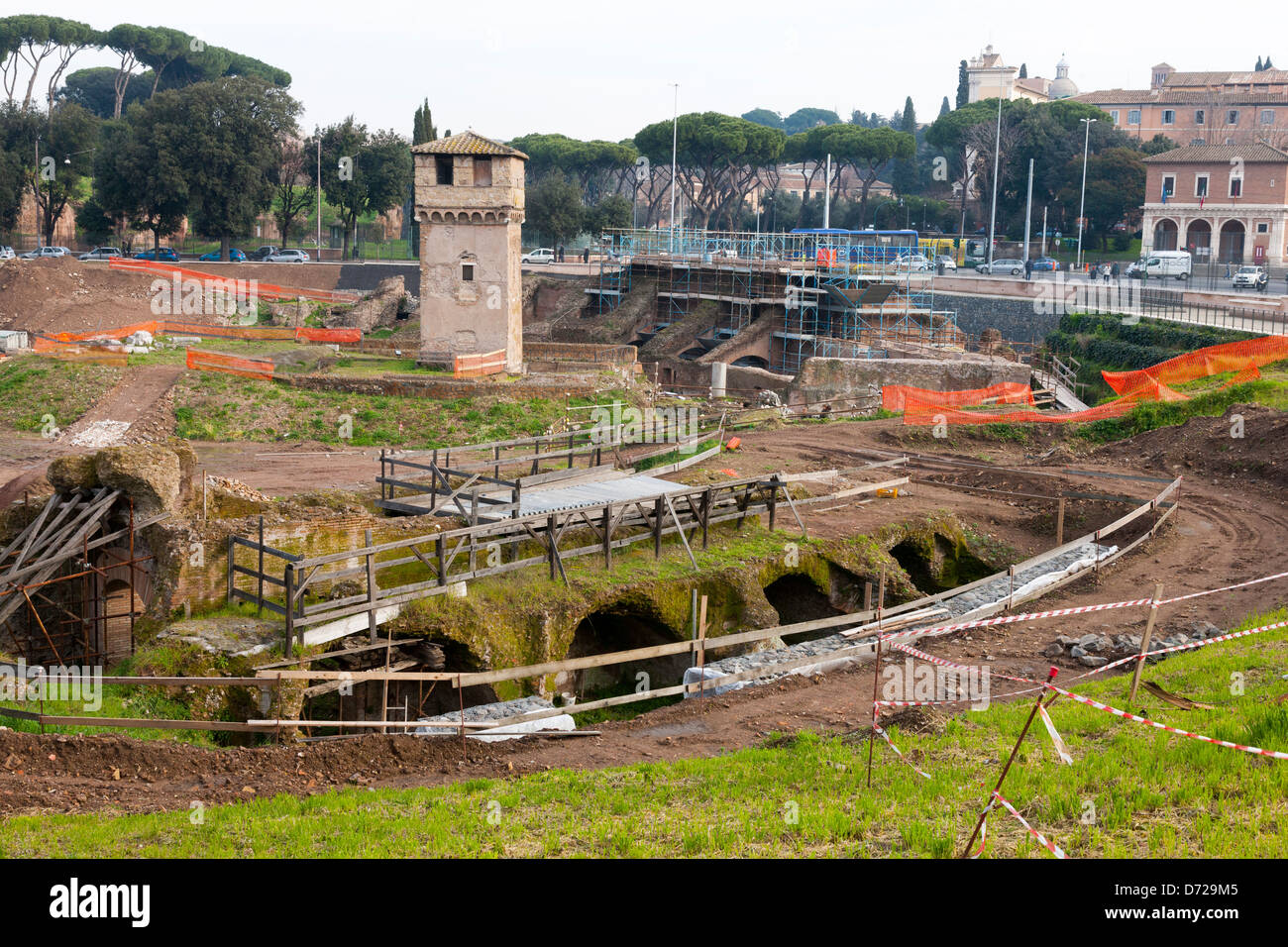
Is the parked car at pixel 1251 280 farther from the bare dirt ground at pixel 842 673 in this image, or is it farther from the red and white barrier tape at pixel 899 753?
the red and white barrier tape at pixel 899 753

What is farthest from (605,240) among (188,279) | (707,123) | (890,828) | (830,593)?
(890,828)

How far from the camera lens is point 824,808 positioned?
31.9 feet

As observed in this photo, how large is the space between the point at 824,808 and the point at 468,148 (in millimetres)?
30763

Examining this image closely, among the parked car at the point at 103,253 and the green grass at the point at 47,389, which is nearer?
the green grass at the point at 47,389

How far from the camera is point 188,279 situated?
52.0 metres

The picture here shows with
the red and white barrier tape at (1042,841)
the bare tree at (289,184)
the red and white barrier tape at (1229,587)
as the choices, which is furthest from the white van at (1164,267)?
the red and white barrier tape at (1042,841)

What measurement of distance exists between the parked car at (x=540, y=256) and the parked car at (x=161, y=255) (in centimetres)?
1920

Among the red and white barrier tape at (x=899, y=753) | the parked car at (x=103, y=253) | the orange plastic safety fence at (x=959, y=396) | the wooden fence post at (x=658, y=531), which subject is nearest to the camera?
the red and white barrier tape at (x=899, y=753)

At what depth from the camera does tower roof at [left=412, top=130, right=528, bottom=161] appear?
3669 cm

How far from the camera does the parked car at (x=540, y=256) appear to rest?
231ft

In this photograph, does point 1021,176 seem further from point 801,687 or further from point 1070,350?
point 801,687
